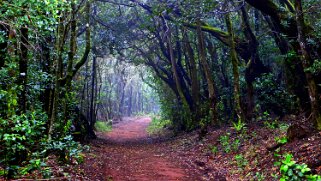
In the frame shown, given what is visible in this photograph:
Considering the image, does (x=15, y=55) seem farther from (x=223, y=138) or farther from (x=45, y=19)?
Result: (x=223, y=138)

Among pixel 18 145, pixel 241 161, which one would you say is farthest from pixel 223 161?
pixel 18 145

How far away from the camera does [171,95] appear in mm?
29672

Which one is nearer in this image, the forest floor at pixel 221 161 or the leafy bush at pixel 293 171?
the leafy bush at pixel 293 171

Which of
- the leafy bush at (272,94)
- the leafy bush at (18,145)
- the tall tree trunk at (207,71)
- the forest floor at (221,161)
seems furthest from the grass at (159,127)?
the leafy bush at (18,145)

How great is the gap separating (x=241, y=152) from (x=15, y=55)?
808cm

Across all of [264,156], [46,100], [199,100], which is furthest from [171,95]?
[264,156]

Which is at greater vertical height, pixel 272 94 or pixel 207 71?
pixel 207 71

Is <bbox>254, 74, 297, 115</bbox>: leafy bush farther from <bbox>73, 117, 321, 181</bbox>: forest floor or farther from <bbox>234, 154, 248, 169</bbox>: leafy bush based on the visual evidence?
<bbox>234, 154, 248, 169</bbox>: leafy bush

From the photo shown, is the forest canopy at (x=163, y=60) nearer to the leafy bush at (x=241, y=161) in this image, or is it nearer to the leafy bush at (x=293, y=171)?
the leafy bush at (x=241, y=161)

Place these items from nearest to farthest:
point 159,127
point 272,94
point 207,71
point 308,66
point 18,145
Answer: point 18,145
point 308,66
point 272,94
point 207,71
point 159,127

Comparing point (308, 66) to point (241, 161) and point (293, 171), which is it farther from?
point (241, 161)

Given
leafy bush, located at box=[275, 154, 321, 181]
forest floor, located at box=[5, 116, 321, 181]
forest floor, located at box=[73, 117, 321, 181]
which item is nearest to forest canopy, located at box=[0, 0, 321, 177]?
forest floor, located at box=[5, 116, 321, 181]

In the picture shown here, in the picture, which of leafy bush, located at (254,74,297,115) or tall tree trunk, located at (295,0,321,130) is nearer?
tall tree trunk, located at (295,0,321,130)

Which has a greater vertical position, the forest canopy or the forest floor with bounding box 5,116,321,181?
the forest canopy
